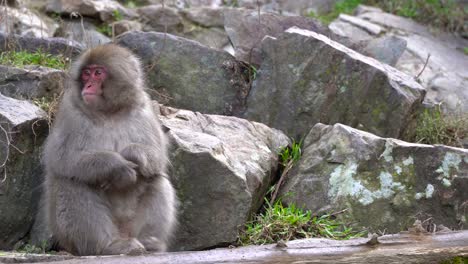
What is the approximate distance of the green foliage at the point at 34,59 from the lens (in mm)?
7746

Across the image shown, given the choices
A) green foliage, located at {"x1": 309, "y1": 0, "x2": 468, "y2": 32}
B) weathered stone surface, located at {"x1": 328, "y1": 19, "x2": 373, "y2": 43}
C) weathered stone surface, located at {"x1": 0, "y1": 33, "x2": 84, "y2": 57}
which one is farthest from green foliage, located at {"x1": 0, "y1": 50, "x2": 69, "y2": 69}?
green foliage, located at {"x1": 309, "y1": 0, "x2": 468, "y2": 32}

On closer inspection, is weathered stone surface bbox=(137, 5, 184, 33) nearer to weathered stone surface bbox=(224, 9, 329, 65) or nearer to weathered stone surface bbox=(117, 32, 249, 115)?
weathered stone surface bbox=(224, 9, 329, 65)

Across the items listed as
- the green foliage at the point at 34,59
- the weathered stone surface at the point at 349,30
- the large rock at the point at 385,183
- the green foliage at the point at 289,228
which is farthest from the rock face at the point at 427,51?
the green foliage at the point at 34,59

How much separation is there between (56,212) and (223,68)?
2842 mm

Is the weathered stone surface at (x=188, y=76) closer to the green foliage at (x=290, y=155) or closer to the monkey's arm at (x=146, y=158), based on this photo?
the green foliage at (x=290, y=155)

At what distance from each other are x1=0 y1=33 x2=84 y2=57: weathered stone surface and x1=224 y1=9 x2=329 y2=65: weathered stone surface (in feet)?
5.14

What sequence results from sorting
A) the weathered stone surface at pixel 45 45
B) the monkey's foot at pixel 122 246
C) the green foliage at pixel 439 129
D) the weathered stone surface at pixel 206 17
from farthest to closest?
the weathered stone surface at pixel 206 17
the green foliage at pixel 439 129
the weathered stone surface at pixel 45 45
the monkey's foot at pixel 122 246

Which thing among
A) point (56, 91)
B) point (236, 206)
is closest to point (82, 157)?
point (236, 206)

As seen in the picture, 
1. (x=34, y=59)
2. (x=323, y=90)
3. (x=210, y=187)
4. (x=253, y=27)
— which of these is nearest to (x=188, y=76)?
(x=253, y=27)

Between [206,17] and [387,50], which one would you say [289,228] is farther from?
[206,17]

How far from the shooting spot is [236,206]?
633 cm

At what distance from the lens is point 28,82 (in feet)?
23.6

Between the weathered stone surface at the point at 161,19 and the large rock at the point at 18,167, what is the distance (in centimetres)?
403

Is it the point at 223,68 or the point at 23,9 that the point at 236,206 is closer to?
the point at 223,68
